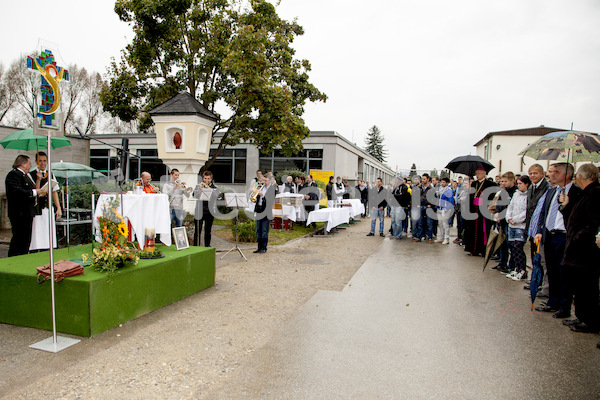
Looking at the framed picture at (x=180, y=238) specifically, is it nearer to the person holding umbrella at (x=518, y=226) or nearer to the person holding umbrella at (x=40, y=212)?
the person holding umbrella at (x=40, y=212)

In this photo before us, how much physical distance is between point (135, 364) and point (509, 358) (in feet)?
12.7

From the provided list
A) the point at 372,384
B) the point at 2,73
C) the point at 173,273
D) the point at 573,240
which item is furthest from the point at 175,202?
the point at 2,73

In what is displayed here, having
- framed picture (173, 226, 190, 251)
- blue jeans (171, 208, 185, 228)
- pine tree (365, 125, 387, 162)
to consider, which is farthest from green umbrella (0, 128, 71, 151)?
pine tree (365, 125, 387, 162)

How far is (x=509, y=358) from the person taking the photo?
4125mm

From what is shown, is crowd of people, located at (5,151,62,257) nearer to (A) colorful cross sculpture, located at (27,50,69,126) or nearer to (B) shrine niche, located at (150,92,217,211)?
(A) colorful cross sculpture, located at (27,50,69,126)

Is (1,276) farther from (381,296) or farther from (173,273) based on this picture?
(381,296)

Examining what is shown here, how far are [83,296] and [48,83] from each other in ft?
7.64


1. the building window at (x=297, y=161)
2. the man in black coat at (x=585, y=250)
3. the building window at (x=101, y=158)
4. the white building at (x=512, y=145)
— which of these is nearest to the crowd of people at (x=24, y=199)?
the man in black coat at (x=585, y=250)

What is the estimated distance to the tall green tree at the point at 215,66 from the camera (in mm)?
15070

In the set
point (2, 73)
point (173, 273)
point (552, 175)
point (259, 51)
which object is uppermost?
point (2, 73)

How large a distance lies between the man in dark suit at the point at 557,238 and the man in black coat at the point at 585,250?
48 cm

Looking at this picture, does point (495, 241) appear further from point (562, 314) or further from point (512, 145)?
point (512, 145)

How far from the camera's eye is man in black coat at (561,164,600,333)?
4.65 m

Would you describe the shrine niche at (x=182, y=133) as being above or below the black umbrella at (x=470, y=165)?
above
